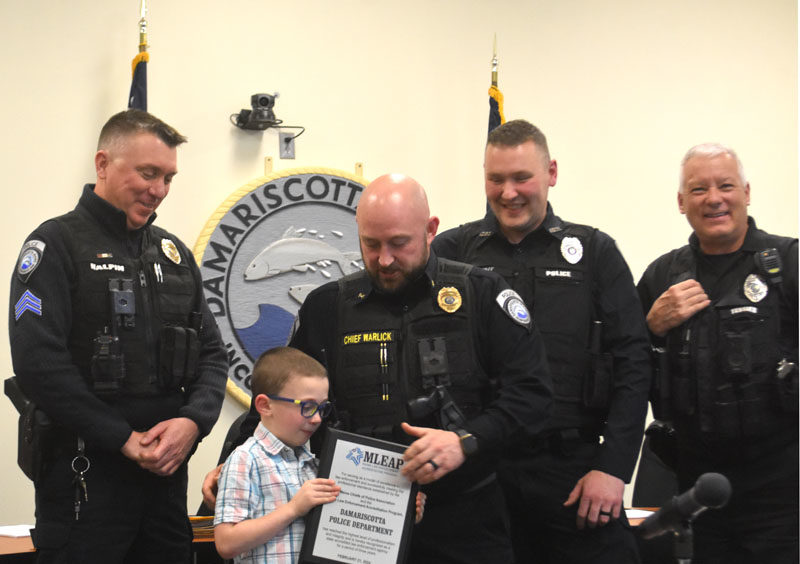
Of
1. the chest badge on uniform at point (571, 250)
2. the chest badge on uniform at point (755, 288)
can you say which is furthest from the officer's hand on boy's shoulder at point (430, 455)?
the chest badge on uniform at point (755, 288)

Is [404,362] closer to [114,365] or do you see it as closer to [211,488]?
[211,488]

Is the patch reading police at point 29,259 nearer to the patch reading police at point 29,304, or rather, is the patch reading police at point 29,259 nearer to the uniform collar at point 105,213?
the patch reading police at point 29,304

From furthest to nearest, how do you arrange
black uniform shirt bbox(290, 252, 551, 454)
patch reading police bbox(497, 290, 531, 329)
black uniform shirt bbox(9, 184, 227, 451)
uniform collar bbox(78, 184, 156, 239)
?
1. uniform collar bbox(78, 184, 156, 239)
2. black uniform shirt bbox(9, 184, 227, 451)
3. patch reading police bbox(497, 290, 531, 329)
4. black uniform shirt bbox(290, 252, 551, 454)

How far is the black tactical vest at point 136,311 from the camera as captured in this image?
272cm

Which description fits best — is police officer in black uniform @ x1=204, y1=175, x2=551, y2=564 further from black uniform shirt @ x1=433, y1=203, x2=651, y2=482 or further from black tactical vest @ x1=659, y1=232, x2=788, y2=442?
black tactical vest @ x1=659, y1=232, x2=788, y2=442

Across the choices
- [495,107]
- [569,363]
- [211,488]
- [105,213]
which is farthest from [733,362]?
[495,107]

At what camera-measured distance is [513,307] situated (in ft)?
8.05

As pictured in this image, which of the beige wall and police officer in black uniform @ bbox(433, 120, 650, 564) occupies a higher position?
the beige wall

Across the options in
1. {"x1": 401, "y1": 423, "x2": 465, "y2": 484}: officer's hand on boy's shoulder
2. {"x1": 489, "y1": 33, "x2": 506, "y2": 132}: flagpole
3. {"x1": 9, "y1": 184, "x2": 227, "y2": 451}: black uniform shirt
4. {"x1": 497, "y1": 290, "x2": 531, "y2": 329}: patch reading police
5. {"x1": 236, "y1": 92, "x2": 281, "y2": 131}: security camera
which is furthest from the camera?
{"x1": 489, "y1": 33, "x2": 506, "y2": 132}: flagpole

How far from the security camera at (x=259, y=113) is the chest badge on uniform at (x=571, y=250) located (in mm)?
2175

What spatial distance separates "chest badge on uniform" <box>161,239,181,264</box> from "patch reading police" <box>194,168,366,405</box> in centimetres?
150

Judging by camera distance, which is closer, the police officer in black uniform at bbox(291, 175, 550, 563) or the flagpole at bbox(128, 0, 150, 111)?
the police officer in black uniform at bbox(291, 175, 550, 563)

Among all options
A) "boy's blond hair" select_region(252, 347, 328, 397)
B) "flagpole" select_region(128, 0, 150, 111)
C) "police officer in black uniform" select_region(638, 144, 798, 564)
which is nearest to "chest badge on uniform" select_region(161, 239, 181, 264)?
"boy's blond hair" select_region(252, 347, 328, 397)

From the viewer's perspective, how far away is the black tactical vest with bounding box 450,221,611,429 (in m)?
2.71
